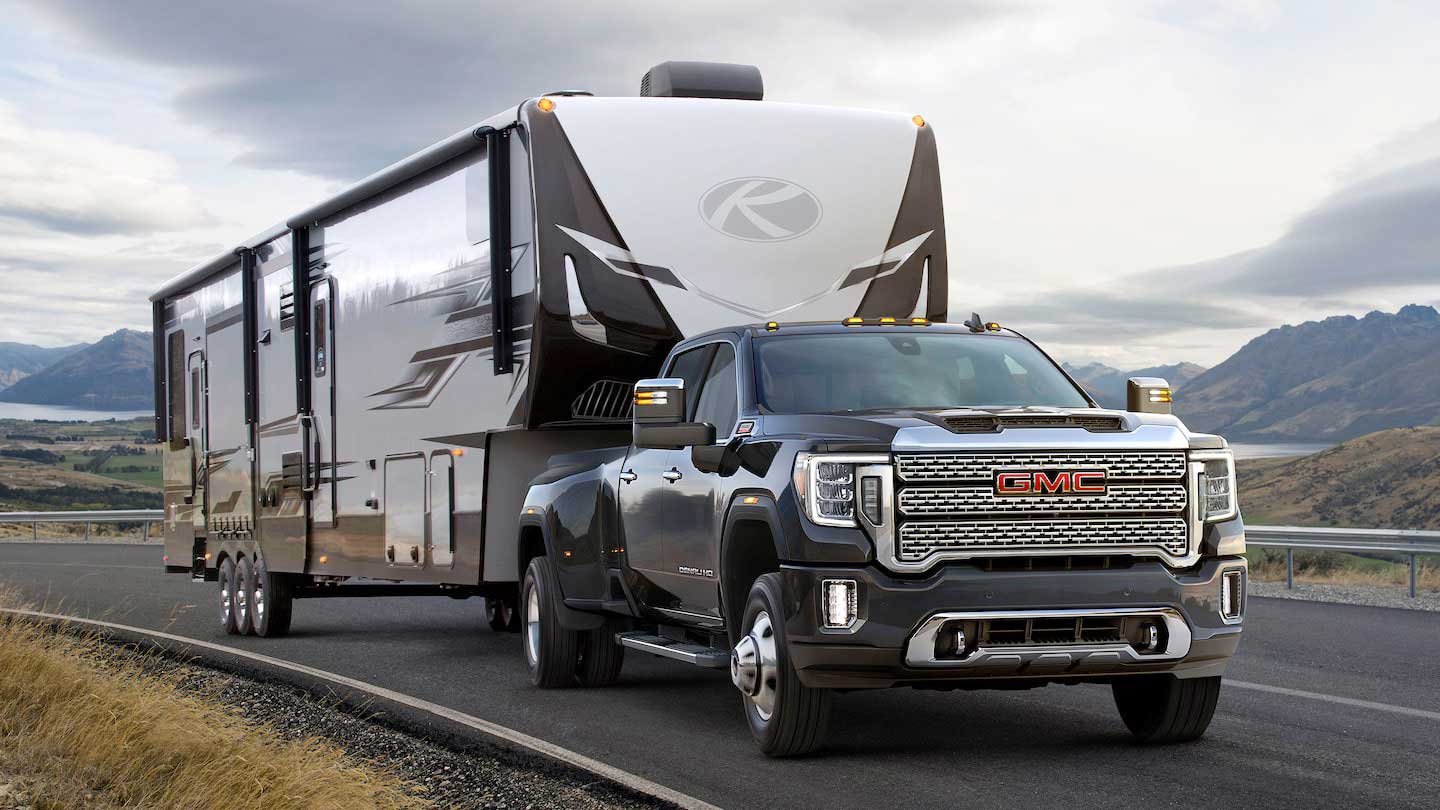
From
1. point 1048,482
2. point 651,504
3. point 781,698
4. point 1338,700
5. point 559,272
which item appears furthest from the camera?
point 559,272

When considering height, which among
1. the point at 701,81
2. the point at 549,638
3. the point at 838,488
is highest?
the point at 701,81

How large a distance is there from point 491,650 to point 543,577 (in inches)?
119

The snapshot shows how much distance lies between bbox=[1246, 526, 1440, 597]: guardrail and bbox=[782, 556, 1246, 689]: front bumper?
34.9 ft

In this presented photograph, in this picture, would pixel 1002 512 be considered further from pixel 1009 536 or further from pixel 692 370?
pixel 692 370

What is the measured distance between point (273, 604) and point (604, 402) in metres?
6.15

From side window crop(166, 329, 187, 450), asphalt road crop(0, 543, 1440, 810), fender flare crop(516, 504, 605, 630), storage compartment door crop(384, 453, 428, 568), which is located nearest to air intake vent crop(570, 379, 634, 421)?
fender flare crop(516, 504, 605, 630)

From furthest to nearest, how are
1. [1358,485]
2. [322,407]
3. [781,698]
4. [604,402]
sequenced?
[1358,485], [322,407], [604,402], [781,698]

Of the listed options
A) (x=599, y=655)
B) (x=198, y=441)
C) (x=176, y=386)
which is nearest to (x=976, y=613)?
(x=599, y=655)

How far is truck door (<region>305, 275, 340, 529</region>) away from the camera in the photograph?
50.0ft

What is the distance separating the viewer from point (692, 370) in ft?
33.4

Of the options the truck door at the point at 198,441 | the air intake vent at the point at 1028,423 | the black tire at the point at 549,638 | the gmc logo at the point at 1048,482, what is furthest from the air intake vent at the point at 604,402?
the truck door at the point at 198,441

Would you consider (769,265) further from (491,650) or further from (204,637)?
(204,637)

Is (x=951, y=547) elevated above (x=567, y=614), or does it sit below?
above

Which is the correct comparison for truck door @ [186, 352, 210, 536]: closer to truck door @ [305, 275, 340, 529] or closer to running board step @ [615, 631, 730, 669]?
truck door @ [305, 275, 340, 529]
